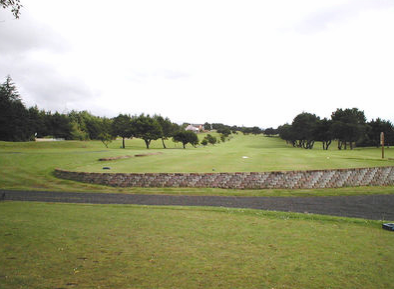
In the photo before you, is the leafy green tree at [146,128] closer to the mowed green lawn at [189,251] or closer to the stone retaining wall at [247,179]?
the stone retaining wall at [247,179]

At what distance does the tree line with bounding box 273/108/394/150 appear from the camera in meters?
68.8

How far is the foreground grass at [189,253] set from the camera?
185 inches

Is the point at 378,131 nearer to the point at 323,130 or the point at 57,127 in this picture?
the point at 323,130

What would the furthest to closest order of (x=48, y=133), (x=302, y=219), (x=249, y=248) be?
(x=48, y=133), (x=302, y=219), (x=249, y=248)

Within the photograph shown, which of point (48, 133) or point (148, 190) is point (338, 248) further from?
point (48, 133)

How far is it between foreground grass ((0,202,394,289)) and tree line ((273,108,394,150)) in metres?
67.1

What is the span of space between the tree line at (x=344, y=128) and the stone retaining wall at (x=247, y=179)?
53.4 m

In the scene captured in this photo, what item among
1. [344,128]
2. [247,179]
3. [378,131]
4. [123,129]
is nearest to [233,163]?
[247,179]

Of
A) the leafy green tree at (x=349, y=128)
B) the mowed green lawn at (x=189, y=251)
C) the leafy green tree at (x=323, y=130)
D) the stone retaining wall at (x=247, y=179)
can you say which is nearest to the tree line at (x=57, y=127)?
the leafy green tree at (x=323, y=130)

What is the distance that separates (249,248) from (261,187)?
45.5ft

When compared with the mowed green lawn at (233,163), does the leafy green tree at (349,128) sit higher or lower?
higher

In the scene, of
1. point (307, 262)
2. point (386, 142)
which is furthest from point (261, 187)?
point (386, 142)

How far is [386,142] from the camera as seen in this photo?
74.2 m

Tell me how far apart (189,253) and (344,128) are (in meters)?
72.3
